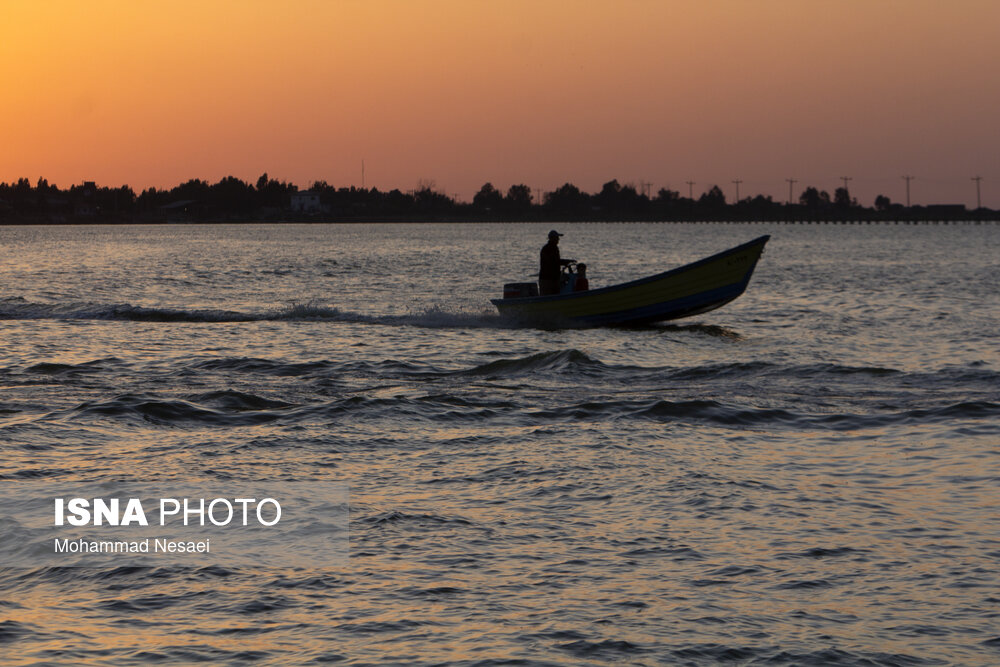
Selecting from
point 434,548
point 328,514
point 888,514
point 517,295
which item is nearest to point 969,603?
point 888,514

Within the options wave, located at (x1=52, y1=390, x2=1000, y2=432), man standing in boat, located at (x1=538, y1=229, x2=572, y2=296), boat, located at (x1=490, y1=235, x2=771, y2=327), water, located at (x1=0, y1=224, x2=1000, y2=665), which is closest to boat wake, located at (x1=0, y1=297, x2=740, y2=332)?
boat, located at (x1=490, y1=235, x2=771, y2=327)

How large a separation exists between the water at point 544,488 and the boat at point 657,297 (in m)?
1.75

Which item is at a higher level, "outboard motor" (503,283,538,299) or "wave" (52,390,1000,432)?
"outboard motor" (503,283,538,299)

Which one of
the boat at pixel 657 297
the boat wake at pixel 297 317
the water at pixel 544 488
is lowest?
the water at pixel 544 488

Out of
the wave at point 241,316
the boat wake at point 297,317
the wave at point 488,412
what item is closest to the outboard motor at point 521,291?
the boat wake at point 297,317

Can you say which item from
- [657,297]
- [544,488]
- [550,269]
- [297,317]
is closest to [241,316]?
[297,317]

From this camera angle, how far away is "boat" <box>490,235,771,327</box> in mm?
26125

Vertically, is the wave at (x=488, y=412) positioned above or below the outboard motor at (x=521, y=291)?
below

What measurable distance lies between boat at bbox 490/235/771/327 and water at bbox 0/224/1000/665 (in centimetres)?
175

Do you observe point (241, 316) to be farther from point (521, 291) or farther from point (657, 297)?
→ point (657, 297)

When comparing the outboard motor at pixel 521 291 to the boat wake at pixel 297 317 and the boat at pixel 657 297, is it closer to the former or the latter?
the boat at pixel 657 297

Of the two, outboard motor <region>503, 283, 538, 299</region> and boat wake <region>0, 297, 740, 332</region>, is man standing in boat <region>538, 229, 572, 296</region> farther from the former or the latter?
boat wake <region>0, 297, 740, 332</region>

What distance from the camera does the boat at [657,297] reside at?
2612 centimetres

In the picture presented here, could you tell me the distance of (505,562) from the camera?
25.6ft
